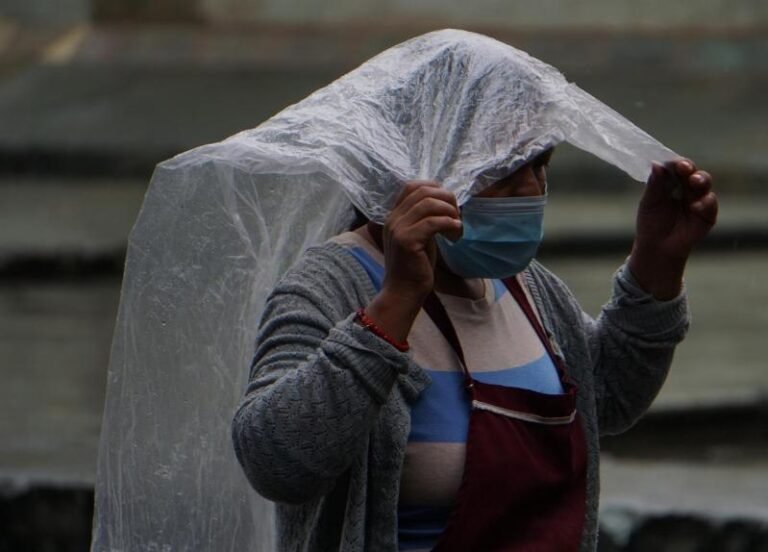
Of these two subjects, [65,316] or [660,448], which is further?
[65,316]

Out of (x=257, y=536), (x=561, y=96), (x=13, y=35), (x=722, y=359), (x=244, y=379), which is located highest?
(x=561, y=96)

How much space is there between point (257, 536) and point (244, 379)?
0.24 metres

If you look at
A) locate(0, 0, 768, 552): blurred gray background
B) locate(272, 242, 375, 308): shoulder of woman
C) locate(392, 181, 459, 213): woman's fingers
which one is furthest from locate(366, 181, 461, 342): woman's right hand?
locate(0, 0, 768, 552): blurred gray background

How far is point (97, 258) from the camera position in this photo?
950 centimetres

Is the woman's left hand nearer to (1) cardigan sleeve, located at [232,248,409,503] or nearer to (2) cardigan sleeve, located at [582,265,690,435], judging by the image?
(2) cardigan sleeve, located at [582,265,690,435]

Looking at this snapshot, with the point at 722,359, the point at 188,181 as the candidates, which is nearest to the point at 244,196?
the point at 188,181

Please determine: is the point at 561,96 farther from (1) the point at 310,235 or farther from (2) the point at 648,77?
(2) the point at 648,77

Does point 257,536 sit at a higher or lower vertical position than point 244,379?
lower

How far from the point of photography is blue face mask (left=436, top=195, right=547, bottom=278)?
2344 mm

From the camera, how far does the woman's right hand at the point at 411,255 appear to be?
2186mm

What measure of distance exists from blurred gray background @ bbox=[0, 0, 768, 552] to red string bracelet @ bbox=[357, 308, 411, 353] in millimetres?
2765

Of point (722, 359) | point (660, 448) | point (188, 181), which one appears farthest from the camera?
point (722, 359)

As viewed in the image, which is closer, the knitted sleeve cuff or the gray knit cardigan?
the gray knit cardigan

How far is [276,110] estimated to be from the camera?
1195 centimetres
